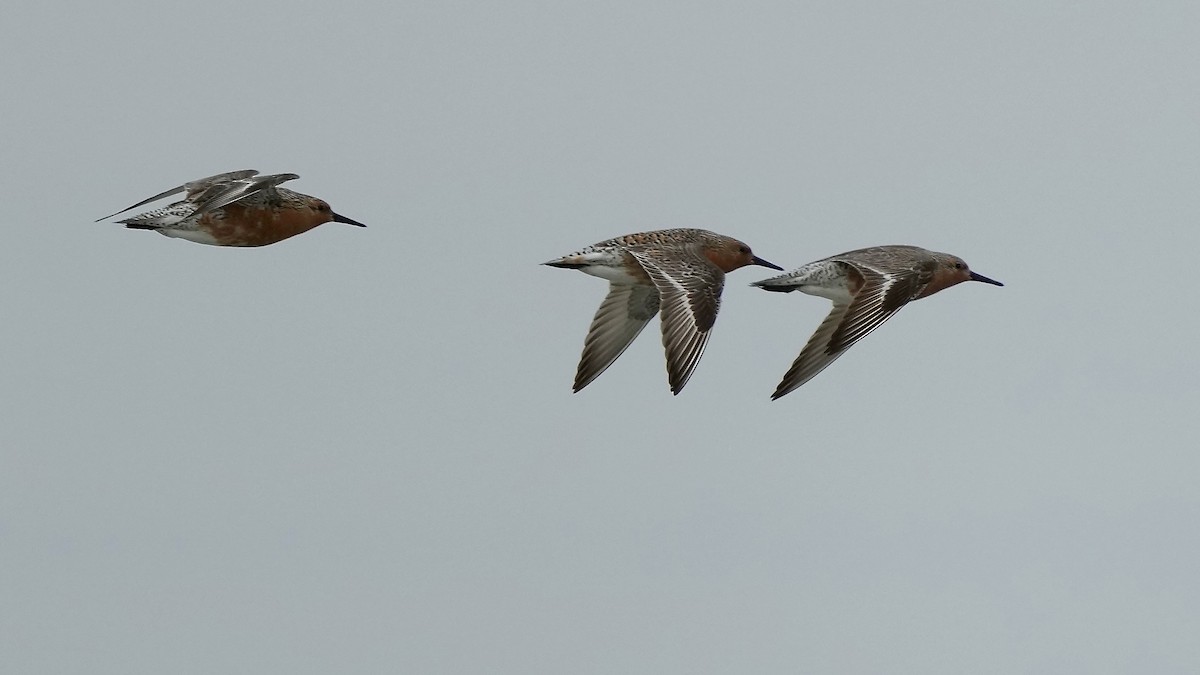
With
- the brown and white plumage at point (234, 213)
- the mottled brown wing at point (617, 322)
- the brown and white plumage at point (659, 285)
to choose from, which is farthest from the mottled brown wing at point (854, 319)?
the brown and white plumage at point (234, 213)

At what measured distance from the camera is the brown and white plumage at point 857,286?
109 feet

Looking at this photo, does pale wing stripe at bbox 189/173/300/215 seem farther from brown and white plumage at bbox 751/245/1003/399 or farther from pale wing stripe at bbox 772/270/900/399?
pale wing stripe at bbox 772/270/900/399

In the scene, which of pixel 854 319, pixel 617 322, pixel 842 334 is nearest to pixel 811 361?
pixel 842 334

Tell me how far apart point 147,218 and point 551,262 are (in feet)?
17.9

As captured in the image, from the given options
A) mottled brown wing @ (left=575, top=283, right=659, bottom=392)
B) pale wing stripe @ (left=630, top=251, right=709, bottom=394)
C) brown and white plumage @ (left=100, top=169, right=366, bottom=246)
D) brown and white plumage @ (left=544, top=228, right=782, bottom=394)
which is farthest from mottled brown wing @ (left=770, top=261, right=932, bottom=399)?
brown and white plumage @ (left=100, top=169, right=366, bottom=246)

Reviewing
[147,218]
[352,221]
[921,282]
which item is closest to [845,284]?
[921,282]

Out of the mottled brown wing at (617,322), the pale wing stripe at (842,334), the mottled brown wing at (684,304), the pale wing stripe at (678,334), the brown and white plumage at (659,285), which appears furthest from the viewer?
the mottled brown wing at (617,322)

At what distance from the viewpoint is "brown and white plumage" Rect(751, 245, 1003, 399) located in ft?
109

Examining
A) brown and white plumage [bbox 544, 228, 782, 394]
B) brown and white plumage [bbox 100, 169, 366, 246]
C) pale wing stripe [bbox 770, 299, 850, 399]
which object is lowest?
pale wing stripe [bbox 770, 299, 850, 399]

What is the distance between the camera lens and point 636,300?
35688 millimetres

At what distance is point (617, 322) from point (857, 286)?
348 cm

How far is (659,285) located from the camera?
110 feet

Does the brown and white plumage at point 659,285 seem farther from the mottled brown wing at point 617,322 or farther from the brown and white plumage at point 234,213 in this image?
the brown and white plumage at point 234,213

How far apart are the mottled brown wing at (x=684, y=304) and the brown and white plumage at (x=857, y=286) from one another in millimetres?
1216
